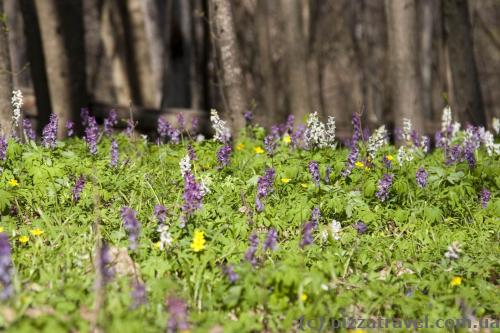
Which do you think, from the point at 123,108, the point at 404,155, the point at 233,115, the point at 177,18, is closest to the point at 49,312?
the point at 404,155

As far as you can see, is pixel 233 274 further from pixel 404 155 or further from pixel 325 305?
pixel 404 155

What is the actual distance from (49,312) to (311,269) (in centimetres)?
178

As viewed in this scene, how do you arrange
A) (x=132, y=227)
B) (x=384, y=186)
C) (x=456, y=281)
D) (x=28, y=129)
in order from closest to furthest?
(x=132, y=227)
(x=456, y=281)
(x=384, y=186)
(x=28, y=129)

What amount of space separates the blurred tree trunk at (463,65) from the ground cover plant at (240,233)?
8.65 ft

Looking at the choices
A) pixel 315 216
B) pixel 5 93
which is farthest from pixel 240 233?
pixel 5 93

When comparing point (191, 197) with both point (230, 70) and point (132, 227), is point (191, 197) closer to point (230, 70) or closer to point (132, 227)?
point (132, 227)

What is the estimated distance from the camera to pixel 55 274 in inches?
166

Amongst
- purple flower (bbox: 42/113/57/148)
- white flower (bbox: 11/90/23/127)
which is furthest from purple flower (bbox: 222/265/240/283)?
white flower (bbox: 11/90/23/127)

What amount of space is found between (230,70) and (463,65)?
3912 mm

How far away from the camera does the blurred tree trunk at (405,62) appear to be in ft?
28.9

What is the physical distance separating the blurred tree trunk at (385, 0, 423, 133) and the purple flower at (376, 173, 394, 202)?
3363mm

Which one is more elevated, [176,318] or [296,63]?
[296,63]

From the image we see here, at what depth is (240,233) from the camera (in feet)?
16.5

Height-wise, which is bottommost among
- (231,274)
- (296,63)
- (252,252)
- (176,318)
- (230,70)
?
(176,318)
